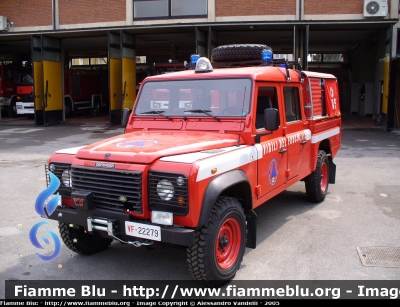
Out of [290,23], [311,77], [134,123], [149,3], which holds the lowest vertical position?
[134,123]

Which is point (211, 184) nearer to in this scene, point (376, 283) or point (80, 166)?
point (80, 166)

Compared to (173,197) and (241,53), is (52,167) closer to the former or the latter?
(173,197)

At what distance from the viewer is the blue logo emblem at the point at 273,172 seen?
17.4 feet

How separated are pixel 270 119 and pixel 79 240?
2600mm

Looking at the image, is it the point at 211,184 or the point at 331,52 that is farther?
the point at 331,52

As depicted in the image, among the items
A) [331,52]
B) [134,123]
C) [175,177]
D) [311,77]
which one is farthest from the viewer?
[331,52]

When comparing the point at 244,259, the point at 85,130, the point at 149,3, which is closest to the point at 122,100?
the point at 85,130

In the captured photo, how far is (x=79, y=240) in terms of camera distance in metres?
5.01

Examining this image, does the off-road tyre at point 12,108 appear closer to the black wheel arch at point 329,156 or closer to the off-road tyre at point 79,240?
the black wheel arch at point 329,156

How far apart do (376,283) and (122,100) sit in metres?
16.1

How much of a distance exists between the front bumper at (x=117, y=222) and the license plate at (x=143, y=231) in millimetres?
37

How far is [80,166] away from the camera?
4.32 m

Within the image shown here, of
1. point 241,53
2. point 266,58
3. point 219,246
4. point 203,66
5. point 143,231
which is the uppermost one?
point 241,53

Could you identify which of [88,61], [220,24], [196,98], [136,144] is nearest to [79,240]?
[136,144]
